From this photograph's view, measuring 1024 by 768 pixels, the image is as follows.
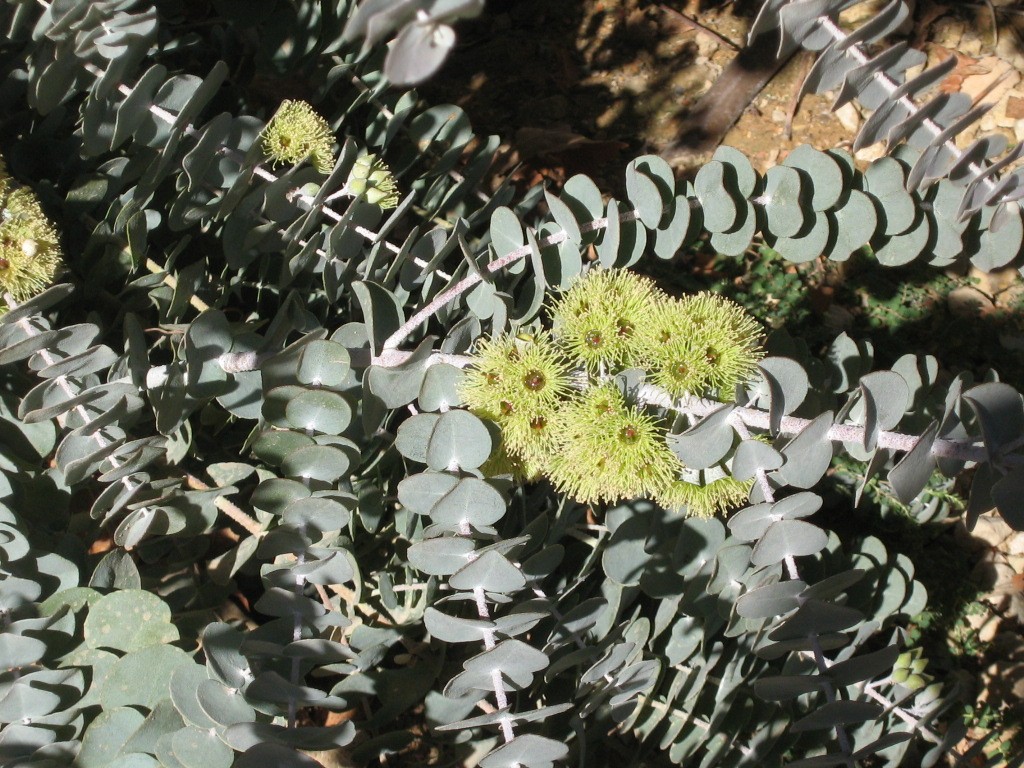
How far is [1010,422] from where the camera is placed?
2.62 ft

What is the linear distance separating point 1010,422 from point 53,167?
1321mm

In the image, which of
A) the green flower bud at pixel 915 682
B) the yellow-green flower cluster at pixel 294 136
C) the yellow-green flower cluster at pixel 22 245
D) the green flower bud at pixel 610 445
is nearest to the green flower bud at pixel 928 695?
the green flower bud at pixel 915 682

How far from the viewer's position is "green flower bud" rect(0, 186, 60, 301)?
39.0 inches

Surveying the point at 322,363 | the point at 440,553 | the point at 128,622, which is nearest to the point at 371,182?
the point at 322,363

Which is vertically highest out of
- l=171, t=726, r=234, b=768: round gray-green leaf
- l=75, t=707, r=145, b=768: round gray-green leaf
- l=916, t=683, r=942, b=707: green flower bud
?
l=916, t=683, r=942, b=707: green flower bud

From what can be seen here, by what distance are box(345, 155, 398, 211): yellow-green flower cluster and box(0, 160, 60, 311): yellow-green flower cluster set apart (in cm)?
37

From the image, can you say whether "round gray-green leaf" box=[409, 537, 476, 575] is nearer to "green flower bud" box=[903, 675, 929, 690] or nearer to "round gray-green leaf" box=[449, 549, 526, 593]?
"round gray-green leaf" box=[449, 549, 526, 593]

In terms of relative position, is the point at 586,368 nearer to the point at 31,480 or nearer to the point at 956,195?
the point at 956,195

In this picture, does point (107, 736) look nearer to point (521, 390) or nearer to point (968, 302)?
point (521, 390)

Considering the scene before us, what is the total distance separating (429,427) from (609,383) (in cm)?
21

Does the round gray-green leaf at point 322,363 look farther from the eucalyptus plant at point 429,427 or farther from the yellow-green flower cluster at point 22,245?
the yellow-green flower cluster at point 22,245

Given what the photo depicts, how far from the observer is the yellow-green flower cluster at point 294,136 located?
111 cm

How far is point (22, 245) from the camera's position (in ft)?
3.26

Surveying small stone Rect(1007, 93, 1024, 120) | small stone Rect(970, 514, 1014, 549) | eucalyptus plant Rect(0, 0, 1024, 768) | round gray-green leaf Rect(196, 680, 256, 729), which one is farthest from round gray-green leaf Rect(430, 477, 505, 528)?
small stone Rect(1007, 93, 1024, 120)
